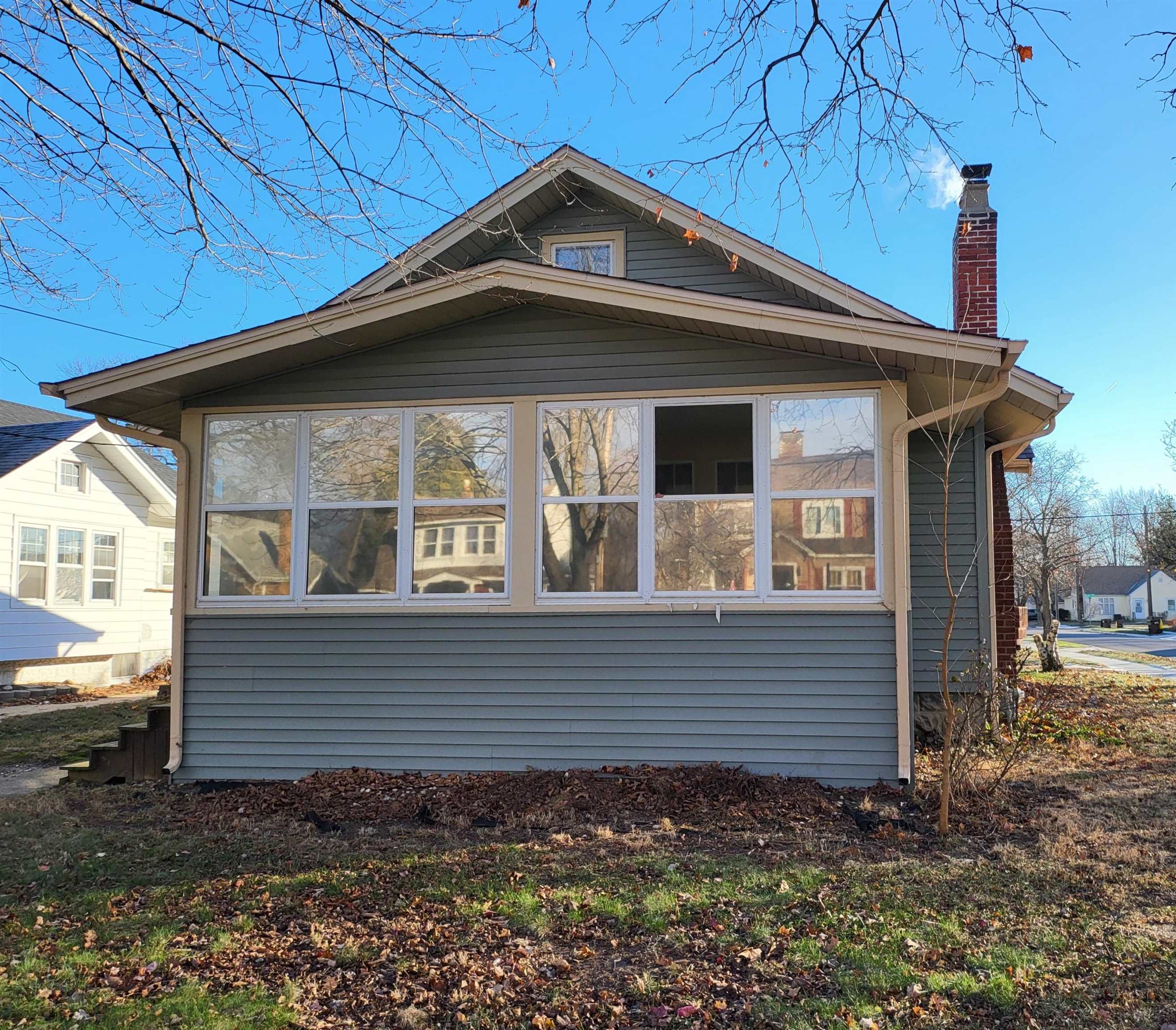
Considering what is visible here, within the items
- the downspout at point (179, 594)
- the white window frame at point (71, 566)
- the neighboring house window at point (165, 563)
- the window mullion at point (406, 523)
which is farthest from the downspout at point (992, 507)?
the neighboring house window at point (165, 563)

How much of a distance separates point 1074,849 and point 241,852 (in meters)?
4.85

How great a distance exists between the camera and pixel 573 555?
712cm

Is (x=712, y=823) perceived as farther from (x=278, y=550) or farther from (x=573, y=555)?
(x=278, y=550)

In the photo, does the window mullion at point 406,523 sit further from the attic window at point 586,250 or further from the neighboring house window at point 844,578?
the neighboring house window at point 844,578

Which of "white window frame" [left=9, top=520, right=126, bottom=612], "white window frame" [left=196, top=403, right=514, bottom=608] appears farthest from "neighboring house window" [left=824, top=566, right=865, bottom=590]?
"white window frame" [left=9, top=520, right=126, bottom=612]

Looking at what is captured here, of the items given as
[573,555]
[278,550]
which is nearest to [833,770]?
[573,555]

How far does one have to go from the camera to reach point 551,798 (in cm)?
636

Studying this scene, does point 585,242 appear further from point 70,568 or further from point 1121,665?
point 1121,665

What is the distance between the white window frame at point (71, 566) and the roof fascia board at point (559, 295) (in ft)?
36.6

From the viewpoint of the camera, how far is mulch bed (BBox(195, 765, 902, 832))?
597 cm

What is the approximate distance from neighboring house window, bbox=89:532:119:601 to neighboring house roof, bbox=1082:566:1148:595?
69356mm

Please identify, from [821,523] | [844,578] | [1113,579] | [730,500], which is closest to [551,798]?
[730,500]

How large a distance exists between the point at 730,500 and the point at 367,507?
9.69 feet

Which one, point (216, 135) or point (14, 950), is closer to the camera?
point (14, 950)
